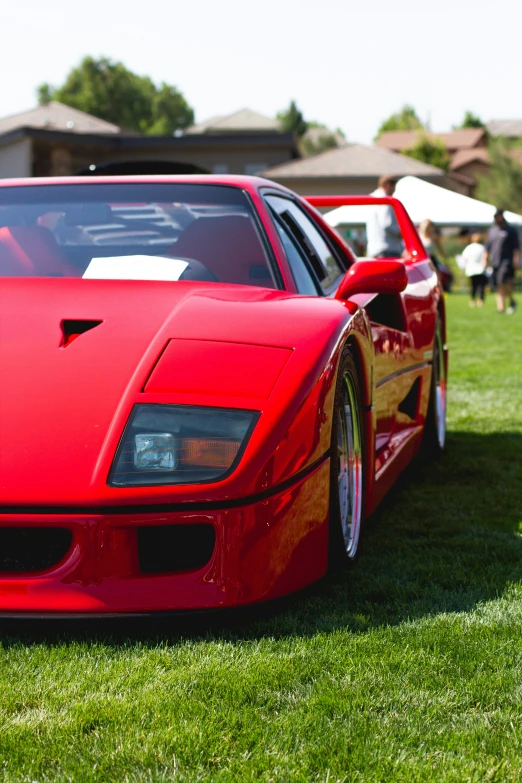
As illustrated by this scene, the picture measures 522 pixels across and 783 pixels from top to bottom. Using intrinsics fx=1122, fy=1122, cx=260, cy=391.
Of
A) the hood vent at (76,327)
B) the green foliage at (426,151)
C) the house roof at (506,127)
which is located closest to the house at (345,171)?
the green foliage at (426,151)

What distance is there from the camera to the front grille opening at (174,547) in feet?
8.16

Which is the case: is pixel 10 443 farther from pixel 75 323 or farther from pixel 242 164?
pixel 242 164

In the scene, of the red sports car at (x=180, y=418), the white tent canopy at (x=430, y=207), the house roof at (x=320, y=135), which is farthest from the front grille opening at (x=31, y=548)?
the house roof at (x=320, y=135)

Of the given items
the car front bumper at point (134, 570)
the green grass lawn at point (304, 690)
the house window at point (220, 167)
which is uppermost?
→ the car front bumper at point (134, 570)

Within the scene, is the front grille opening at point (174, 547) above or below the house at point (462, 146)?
above

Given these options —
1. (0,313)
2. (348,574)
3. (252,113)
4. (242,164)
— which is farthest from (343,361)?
(252,113)

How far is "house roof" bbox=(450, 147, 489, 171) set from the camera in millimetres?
111750

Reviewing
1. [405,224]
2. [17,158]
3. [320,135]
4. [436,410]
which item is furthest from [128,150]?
[320,135]

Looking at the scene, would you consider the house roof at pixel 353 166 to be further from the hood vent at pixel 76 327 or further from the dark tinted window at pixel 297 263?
the hood vent at pixel 76 327

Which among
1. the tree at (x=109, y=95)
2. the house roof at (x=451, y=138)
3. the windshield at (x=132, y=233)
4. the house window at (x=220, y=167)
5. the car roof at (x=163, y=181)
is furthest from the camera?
the house roof at (x=451, y=138)

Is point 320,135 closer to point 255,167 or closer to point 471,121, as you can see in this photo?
point 471,121

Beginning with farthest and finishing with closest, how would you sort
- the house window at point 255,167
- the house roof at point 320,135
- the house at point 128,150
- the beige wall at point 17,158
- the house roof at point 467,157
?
the house roof at point 320,135 → the house roof at point 467,157 → the house window at point 255,167 → the house at point 128,150 → the beige wall at point 17,158

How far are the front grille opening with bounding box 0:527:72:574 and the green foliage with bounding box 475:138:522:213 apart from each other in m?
86.5

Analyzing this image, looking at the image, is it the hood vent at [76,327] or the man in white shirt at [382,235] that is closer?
the hood vent at [76,327]
